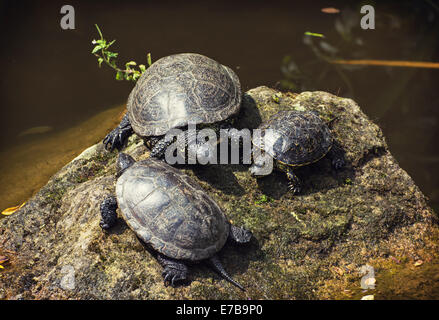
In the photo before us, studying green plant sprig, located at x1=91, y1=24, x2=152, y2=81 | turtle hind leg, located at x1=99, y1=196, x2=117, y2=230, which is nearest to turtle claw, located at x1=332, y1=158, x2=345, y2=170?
turtle hind leg, located at x1=99, y1=196, x2=117, y2=230

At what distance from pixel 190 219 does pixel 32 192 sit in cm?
399

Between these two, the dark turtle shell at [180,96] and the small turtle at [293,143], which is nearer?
the small turtle at [293,143]

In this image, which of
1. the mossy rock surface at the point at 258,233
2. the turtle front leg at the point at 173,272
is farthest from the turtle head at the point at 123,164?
the turtle front leg at the point at 173,272

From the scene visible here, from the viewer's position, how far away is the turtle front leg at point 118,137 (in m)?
5.48

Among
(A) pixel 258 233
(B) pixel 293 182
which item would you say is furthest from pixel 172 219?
(B) pixel 293 182

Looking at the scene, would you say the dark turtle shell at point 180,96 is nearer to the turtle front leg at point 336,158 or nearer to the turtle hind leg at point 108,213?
the turtle hind leg at point 108,213

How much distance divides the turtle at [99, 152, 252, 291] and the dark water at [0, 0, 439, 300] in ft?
10.9

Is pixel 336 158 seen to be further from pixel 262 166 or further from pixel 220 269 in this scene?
pixel 220 269

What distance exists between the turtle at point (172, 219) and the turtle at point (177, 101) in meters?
0.89

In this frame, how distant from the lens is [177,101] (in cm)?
498

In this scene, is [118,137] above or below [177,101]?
below

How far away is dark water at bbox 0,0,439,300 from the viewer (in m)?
7.32

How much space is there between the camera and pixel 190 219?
3824 millimetres

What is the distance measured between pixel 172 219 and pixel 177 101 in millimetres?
1871
